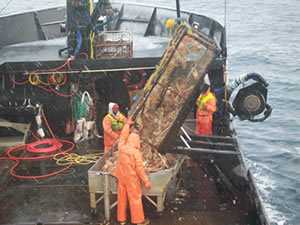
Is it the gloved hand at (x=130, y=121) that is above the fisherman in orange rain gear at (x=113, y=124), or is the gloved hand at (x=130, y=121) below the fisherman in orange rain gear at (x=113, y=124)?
above

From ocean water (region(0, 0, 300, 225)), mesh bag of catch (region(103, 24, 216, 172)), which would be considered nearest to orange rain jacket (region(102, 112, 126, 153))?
mesh bag of catch (region(103, 24, 216, 172))

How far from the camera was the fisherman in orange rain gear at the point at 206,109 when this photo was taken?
9.21 meters

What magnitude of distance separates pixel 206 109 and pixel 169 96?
2138mm

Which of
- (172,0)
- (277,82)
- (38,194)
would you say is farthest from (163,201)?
(172,0)

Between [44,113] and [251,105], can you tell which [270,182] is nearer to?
[251,105]

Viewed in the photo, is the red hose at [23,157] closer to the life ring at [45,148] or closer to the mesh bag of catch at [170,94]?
the life ring at [45,148]

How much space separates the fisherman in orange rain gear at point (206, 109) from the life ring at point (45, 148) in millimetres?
3127

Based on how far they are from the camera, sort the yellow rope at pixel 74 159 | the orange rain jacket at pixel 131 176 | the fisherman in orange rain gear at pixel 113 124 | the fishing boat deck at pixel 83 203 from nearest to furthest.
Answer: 1. the orange rain jacket at pixel 131 176
2. the fishing boat deck at pixel 83 203
3. the fisherman in orange rain gear at pixel 113 124
4. the yellow rope at pixel 74 159

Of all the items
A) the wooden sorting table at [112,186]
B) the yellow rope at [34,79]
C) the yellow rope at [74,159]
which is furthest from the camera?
the yellow rope at [34,79]

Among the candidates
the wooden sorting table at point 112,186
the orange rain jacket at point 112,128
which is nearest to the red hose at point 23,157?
the orange rain jacket at point 112,128

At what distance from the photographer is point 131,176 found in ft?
21.4

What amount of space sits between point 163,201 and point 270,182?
839 cm

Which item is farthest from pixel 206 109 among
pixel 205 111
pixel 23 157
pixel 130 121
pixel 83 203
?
pixel 23 157

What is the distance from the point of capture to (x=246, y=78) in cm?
934
